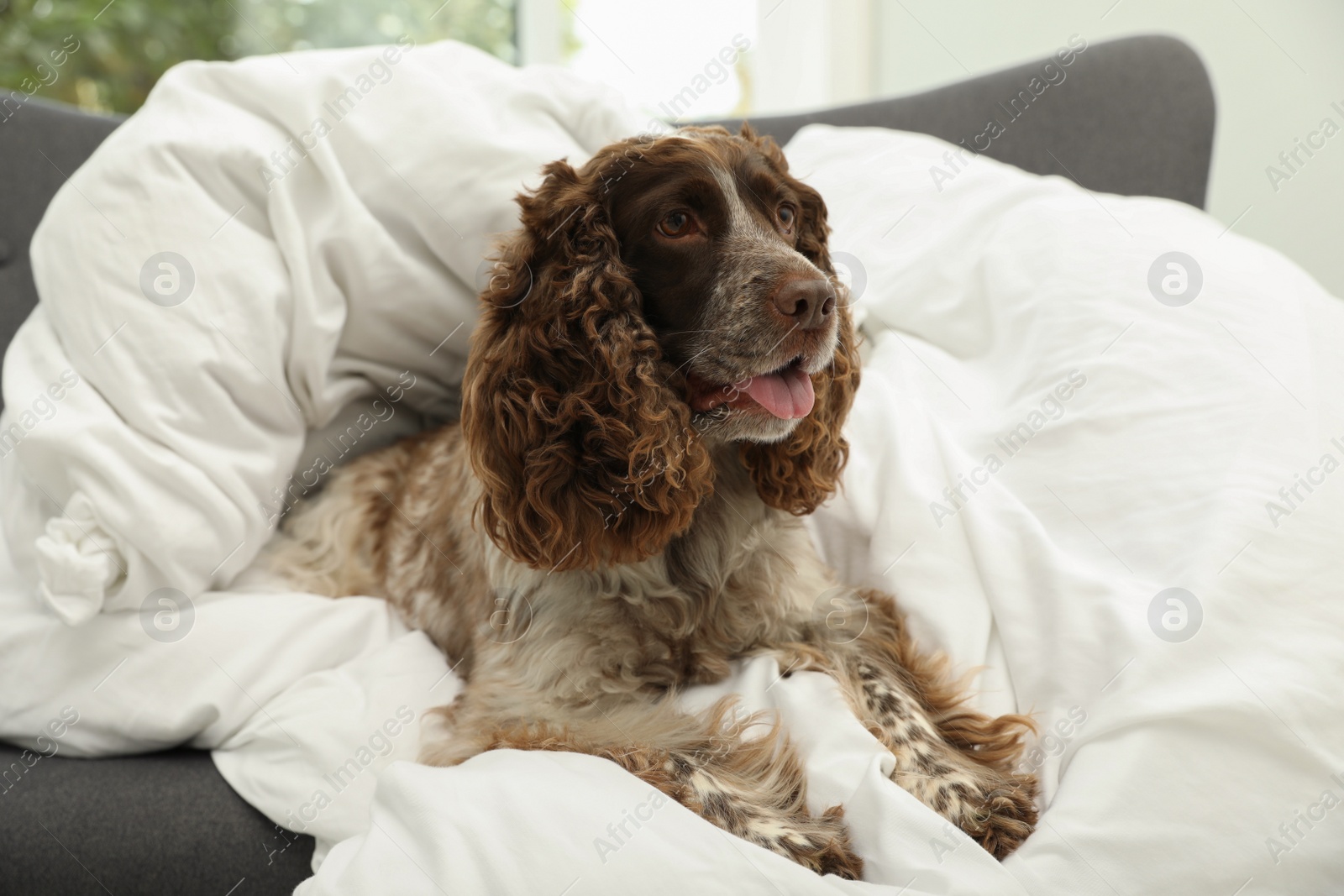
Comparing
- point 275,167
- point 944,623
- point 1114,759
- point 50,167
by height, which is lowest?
point 944,623

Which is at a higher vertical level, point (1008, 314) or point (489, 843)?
point (1008, 314)

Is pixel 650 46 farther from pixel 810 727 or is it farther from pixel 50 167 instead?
pixel 810 727

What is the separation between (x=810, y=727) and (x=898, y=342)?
1.20 m

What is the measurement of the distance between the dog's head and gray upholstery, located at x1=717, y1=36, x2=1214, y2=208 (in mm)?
1745

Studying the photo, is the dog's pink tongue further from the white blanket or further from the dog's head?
the white blanket

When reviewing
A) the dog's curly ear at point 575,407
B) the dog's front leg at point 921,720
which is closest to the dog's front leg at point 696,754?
the dog's front leg at point 921,720

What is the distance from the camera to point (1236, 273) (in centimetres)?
209

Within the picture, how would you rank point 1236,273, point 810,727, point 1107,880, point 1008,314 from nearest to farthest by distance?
point 1107,880 → point 810,727 → point 1236,273 → point 1008,314

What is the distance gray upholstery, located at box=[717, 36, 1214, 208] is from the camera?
305 cm

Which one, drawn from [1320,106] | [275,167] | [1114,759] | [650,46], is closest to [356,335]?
[275,167]
